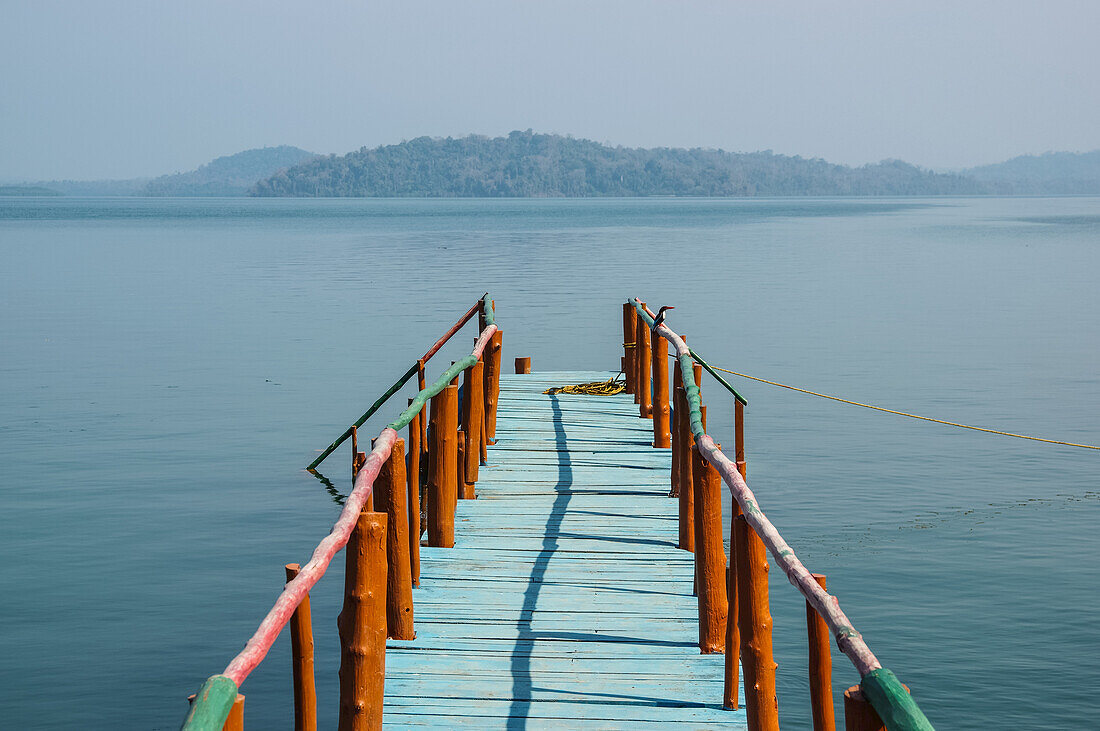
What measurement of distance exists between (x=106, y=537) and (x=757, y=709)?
1189 centimetres

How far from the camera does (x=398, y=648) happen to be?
22.7 ft

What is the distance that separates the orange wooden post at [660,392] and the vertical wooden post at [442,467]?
3.78 m

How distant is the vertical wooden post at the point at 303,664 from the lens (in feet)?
16.5

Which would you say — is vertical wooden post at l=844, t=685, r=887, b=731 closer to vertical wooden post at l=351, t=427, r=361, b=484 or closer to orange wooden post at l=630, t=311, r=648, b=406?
vertical wooden post at l=351, t=427, r=361, b=484

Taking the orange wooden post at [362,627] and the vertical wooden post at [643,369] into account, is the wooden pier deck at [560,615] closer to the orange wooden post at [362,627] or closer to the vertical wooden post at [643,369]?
the orange wooden post at [362,627]

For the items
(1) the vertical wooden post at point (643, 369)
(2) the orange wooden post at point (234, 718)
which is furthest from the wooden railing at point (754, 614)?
(1) the vertical wooden post at point (643, 369)

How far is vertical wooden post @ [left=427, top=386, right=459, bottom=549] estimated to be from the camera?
28.2 feet

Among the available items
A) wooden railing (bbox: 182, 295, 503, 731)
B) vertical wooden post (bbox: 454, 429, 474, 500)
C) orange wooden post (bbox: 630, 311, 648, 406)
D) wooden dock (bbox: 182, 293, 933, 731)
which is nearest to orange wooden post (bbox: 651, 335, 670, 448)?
wooden dock (bbox: 182, 293, 933, 731)

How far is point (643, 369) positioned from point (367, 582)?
29.6 ft

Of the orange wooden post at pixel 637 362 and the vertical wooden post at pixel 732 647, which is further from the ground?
the orange wooden post at pixel 637 362

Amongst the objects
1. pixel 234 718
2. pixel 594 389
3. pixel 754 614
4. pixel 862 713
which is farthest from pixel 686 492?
pixel 594 389

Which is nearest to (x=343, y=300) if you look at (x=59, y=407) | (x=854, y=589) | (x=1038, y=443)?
(x=59, y=407)

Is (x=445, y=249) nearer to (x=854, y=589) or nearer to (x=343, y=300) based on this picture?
(x=343, y=300)

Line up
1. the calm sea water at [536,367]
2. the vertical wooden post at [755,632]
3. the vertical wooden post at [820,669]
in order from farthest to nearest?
1. the calm sea water at [536,367]
2. the vertical wooden post at [755,632]
3. the vertical wooden post at [820,669]
